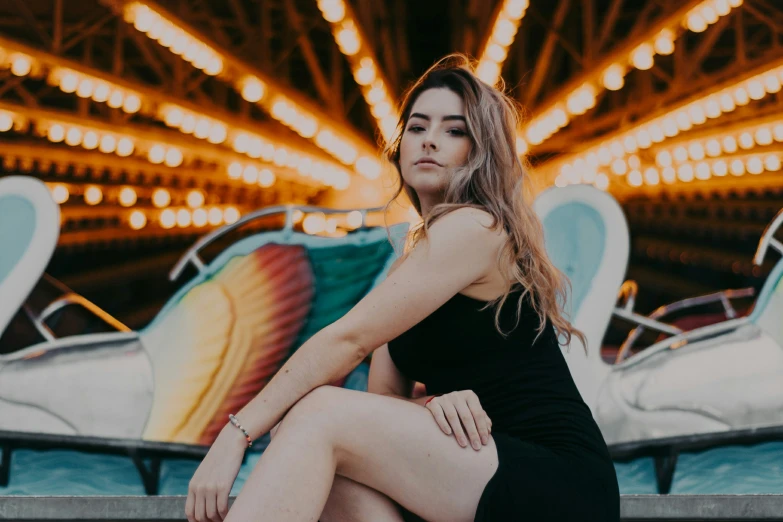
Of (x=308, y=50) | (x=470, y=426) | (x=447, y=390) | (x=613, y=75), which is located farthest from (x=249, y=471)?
(x=308, y=50)

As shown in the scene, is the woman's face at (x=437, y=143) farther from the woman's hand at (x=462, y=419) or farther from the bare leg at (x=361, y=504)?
the bare leg at (x=361, y=504)

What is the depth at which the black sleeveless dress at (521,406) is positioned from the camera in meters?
1.49

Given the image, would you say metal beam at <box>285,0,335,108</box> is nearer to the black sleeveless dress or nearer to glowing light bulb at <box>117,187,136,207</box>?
glowing light bulb at <box>117,187,136,207</box>

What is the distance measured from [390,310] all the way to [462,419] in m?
0.25

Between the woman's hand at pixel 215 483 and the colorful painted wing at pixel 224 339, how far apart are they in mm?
1932

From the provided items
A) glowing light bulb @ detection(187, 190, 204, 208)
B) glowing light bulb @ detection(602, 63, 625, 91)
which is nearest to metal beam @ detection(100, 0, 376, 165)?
glowing light bulb @ detection(187, 190, 204, 208)

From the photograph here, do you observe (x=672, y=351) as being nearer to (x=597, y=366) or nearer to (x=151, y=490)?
(x=597, y=366)

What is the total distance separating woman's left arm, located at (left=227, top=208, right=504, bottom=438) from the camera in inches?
62.1

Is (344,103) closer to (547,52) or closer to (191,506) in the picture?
(547,52)

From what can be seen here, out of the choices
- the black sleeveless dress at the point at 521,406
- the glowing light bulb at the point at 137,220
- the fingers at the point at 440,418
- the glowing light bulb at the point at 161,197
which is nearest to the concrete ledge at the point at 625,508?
the black sleeveless dress at the point at 521,406

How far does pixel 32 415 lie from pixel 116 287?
1164mm

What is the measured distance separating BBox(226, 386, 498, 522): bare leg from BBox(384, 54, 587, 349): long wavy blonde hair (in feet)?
0.87

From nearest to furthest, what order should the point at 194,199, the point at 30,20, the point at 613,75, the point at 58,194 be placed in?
the point at 58,194 → the point at 30,20 → the point at 613,75 → the point at 194,199

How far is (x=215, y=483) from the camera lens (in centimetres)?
150
